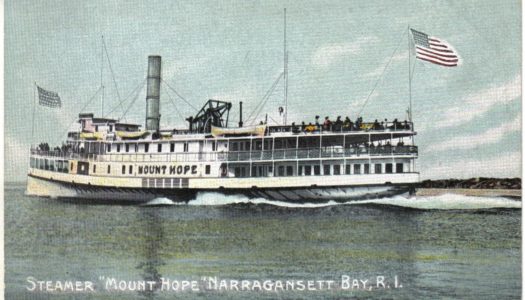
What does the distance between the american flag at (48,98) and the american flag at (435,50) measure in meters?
3.36

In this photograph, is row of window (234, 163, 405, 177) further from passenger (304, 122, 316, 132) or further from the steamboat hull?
passenger (304, 122, 316, 132)

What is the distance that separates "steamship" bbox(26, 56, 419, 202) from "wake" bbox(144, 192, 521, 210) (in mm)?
96

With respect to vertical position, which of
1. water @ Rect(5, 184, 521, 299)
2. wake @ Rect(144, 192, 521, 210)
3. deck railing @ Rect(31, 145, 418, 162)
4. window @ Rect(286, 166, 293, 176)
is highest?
deck railing @ Rect(31, 145, 418, 162)

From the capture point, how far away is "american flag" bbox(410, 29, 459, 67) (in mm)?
6551

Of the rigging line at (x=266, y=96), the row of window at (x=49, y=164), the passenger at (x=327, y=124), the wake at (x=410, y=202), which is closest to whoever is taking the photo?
the wake at (x=410, y=202)

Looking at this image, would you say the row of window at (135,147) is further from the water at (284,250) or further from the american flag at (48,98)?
the american flag at (48,98)

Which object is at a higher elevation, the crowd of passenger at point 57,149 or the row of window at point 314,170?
the crowd of passenger at point 57,149

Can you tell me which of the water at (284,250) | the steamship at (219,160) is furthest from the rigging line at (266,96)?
the water at (284,250)

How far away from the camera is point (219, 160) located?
8.54 m

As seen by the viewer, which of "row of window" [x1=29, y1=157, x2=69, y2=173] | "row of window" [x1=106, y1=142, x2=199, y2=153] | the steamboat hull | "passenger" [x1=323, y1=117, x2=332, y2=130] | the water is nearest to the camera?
the water

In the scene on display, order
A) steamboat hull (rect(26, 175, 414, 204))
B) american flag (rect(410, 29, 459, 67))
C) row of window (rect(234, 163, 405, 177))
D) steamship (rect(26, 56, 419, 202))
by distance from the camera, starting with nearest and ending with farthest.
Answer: american flag (rect(410, 29, 459, 67)) → steamship (rect(26, 56, 419, 202)) → steamboat hull (rect(26, 175, 414, 204)) → row of window (rect(234, 163, 405, 177))

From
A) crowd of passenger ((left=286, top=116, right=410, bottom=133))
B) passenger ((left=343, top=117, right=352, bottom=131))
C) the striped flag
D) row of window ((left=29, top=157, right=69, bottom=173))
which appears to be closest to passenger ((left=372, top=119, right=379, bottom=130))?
crowd of passenger ((left=286, top=116, right=410, bottom=133))

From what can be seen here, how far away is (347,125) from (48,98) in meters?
2.89

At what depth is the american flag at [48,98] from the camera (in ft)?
22.3
